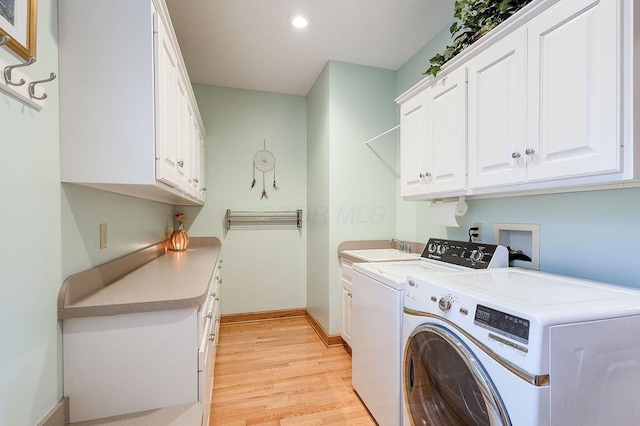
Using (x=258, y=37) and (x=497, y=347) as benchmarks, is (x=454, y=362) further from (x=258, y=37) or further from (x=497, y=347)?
(x=258, y=37)

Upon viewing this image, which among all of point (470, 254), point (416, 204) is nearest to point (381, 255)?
point (416, 204)

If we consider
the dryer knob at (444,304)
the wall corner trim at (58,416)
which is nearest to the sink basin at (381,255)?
the dryer knob at (444,304)

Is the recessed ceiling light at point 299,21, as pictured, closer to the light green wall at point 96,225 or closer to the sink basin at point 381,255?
the light green wall at point 96,225

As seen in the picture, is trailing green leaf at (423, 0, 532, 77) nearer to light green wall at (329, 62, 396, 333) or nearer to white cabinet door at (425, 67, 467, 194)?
white cabinet door at (425, 67, 467, 194)

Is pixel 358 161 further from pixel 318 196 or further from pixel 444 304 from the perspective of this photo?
Result: pixel 444 304

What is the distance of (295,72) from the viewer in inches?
116

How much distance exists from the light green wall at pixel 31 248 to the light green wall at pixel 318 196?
2.01 m

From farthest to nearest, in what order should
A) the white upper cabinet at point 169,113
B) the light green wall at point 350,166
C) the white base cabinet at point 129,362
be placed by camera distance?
the light green wall at point 350,166
the white upper cabinet at point 169,113
the white base cabinet at point 129,362

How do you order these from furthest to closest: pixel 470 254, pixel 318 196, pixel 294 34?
pixel 318 196 → pixel 294 34 → pixel 470 254

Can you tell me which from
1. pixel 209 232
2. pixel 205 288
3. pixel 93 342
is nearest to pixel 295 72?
pixel 209 232

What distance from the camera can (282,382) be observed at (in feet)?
6.94

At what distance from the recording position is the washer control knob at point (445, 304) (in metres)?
1.07

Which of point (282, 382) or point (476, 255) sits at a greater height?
point (476, 255)

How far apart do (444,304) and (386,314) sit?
0.49 meters
